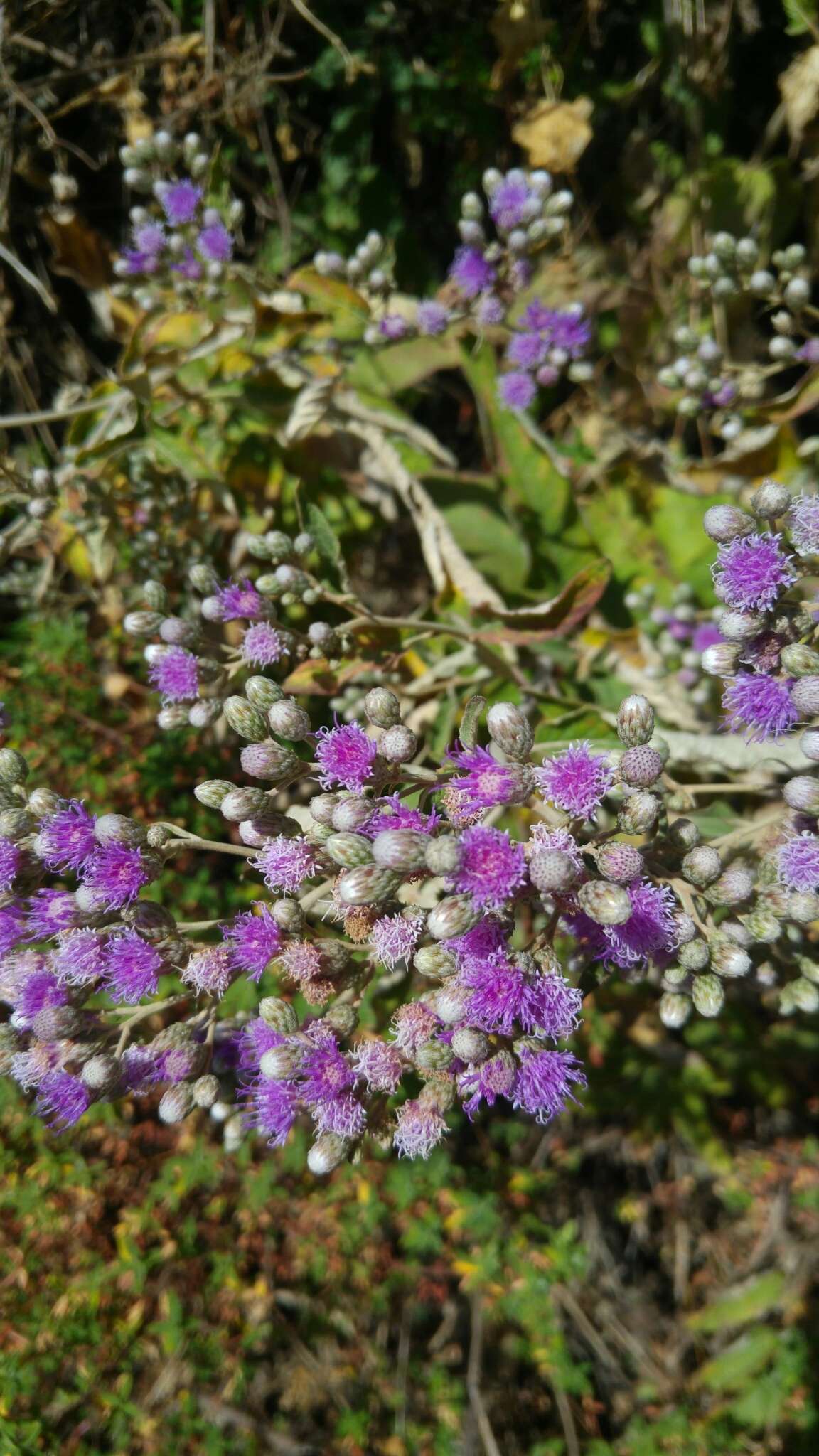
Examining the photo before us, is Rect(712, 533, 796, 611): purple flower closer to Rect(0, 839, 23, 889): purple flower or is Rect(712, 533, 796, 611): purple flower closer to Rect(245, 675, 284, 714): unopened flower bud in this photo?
Rect(245, 675, 284, 714): unopened flower bud

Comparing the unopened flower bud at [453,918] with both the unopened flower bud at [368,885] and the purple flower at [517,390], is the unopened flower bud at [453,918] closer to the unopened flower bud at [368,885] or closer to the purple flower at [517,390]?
the unopened flower bud at [368,885]

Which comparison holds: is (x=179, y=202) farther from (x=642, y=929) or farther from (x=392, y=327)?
(x=642, y=929)

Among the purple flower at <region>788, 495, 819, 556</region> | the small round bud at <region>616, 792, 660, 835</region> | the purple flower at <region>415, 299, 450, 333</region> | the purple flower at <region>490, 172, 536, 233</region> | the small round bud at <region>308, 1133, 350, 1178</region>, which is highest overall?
the purple flower at <region>490, 172, 536, 233</region>

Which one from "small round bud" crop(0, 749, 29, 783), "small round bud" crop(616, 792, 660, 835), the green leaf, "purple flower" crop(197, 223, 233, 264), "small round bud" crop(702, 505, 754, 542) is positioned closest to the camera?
"small round bud" crop(616, 792, 660, 835)

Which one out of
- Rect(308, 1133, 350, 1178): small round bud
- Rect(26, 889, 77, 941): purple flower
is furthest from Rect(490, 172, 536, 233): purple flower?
Rect(308, 1133, 350, 1178): small round bud

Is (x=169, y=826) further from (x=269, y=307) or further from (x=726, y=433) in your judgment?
(x=726, y=433)

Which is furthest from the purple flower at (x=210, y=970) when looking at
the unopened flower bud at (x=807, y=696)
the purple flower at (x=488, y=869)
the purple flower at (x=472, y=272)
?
the purple flower at (x=472, y=272)

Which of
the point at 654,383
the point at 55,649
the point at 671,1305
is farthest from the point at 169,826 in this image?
the point at 671,1305

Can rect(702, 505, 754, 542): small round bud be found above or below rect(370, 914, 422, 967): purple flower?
above

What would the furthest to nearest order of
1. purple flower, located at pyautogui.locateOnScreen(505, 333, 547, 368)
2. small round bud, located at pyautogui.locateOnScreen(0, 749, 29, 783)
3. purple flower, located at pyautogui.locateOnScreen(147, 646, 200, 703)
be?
purple flower, located at pyautogui.locateOnScreen(505, 333, 547, 368)
purple flower, located at pyautogui.locateOnScreen(147, 646, 200, 703)
small round bud, located at pyautogui.locateOnScreen(0, 749, 29, 783)
